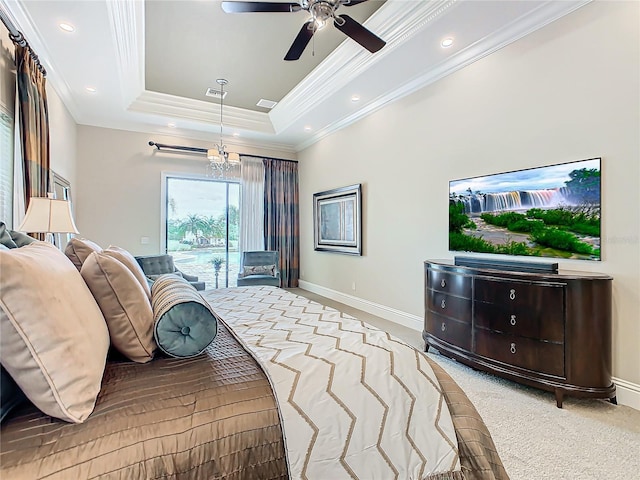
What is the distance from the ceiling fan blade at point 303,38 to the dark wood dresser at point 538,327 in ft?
7.50

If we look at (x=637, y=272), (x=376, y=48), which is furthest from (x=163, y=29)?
(x=637, y=272)

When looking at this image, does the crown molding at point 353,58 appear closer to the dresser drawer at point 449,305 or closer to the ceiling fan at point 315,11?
the ceiling fan at point 315,11

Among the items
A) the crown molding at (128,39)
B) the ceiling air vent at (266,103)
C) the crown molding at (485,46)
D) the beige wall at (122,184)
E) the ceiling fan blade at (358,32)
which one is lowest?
the beige wall at (122,184)

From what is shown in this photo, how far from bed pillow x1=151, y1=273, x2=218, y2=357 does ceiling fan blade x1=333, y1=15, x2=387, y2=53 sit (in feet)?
7.39

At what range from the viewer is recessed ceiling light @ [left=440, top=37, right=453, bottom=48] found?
123 inches

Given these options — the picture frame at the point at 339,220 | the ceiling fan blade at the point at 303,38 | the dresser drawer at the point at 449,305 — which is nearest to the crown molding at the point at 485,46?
the ceiling fan blade at the point at 303,38

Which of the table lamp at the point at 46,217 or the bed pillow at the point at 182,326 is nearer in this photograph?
the bed pillow at the point at 182,326

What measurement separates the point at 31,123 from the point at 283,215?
4.39 metres

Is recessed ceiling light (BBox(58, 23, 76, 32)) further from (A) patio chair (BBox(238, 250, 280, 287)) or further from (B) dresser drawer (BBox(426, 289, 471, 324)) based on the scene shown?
(B) dresser drawer (BBox(426, 289, 471, 324))

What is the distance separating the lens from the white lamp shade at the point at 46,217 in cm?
240

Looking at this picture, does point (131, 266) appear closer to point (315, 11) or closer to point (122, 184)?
point (315, 11)

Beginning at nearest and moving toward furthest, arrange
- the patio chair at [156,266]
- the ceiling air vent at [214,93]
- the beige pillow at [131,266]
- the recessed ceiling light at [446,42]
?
the beige pillow at [131,266], the recessed ceiling light at [446,42], the patio chair at [156,266], the ceiling air vent at [214,93]

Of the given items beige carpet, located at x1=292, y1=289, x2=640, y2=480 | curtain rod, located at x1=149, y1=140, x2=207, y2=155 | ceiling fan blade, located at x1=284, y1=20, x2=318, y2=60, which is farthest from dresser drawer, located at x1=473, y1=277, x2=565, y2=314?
curtain rod, located at x1=149, y1=140, x2=207, y2=155

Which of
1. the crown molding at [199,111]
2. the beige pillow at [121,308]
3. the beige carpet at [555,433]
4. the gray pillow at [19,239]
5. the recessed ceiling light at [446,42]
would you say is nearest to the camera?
the beige pillow at [121,308]
